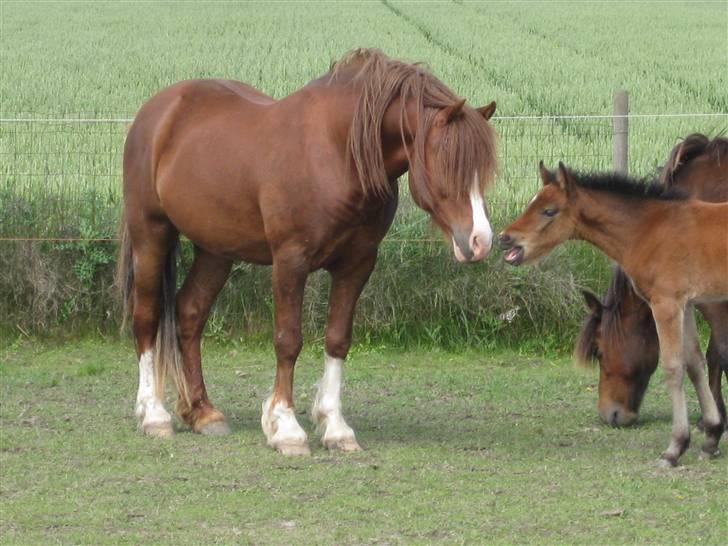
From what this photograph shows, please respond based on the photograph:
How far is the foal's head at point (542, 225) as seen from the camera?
258 inches

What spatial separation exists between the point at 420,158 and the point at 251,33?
23.4 metres

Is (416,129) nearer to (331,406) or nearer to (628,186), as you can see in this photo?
(628,186)

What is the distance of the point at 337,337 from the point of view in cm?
706

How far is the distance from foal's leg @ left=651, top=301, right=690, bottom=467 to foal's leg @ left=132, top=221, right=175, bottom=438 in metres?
2.93

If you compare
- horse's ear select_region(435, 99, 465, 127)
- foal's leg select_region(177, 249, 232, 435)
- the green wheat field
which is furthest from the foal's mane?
foal's leg select_region(177, 249, 232, 435)

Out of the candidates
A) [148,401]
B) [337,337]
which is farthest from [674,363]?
[148,401]

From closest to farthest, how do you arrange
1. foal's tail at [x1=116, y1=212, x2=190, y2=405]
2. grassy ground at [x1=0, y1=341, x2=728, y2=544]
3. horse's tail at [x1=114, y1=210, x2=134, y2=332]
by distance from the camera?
grassy ground at [x1=0, y1=341, x2=728, y2=544] < foal's tail at [x1=116, y1=212, x2=190, y2=405] < horse's tail at [x1=114, y1=210, x2=134, y2=332]

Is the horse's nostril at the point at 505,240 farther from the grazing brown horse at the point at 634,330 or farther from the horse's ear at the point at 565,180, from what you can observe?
the grazing brown horse at the point at 634,330

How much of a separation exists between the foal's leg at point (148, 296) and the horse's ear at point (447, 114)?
203cm

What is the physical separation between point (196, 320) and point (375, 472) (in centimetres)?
196

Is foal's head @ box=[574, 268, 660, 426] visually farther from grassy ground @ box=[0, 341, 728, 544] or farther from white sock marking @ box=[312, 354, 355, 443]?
white sock marking @ box=[312, 354, 355, 443]

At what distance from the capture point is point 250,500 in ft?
19.0

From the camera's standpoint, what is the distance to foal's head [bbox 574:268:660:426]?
7.44 meters

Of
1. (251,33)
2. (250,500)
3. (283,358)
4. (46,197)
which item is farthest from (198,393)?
(251,33)
